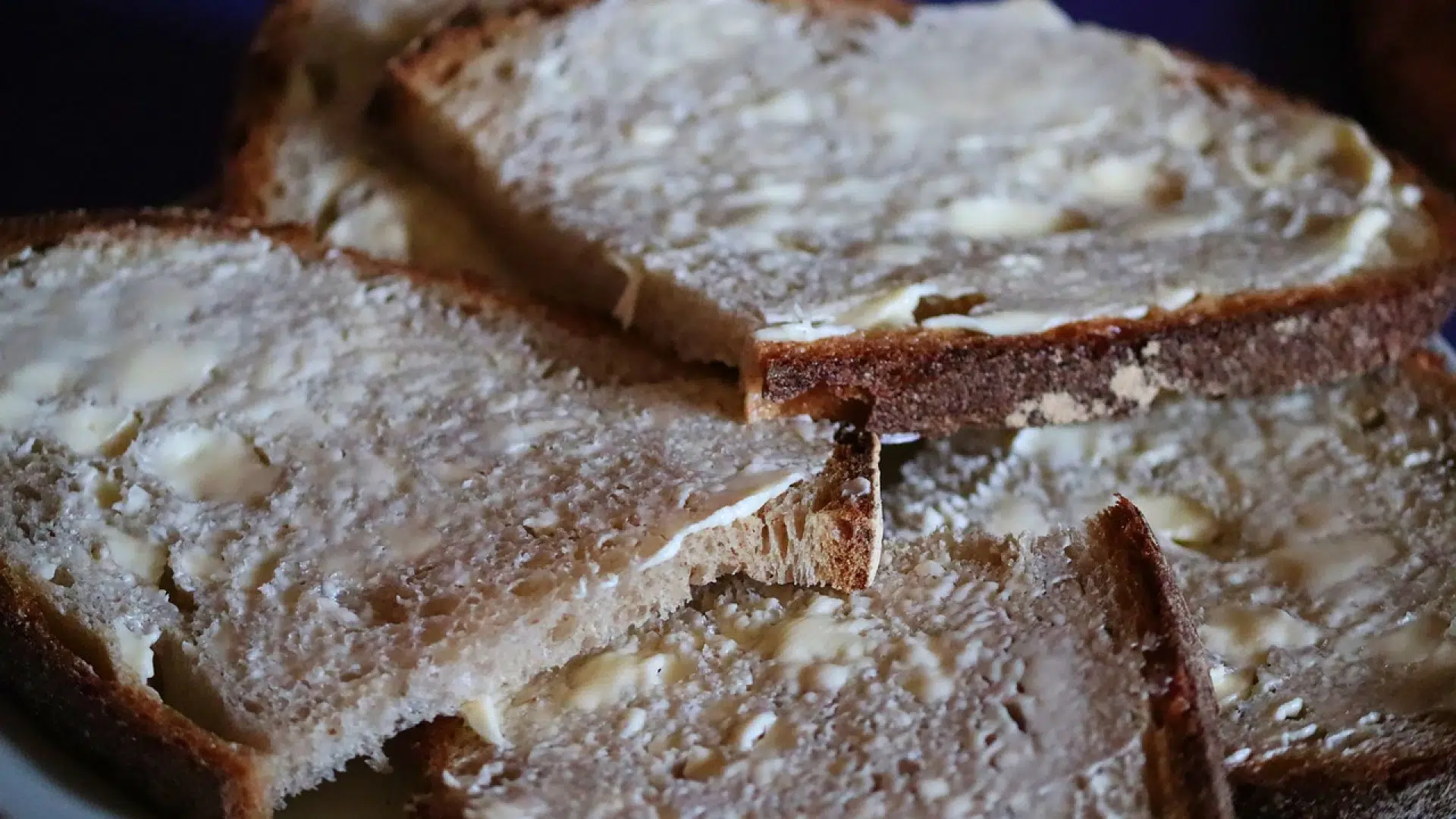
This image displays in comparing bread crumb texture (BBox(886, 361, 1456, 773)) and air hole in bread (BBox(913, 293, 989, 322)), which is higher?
air hole in bread (BBox(913, 293, 989, 322))

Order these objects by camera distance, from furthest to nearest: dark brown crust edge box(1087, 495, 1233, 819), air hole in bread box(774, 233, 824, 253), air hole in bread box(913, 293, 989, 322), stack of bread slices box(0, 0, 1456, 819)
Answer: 1. air hole in bread box(774, 233, 824, 253)
2. air hole in bread box(913, 293, 989, 322)
3. stack of bread slices box(0, 0, 1456, 819)
4. dark brown crust edge box(1087, 495, 1233, 819)

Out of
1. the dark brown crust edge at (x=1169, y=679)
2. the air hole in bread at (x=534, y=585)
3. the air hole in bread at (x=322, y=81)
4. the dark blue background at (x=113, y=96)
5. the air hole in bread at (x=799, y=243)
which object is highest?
the dark blue background at (x=113, y=96)

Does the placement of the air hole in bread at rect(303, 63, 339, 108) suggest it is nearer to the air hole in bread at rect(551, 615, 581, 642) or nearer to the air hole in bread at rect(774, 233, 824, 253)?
the air hole in bread at rect(774, 233, 824, 253)

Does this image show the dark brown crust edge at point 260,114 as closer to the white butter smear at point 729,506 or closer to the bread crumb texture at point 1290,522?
the white butter smear at point 729,506

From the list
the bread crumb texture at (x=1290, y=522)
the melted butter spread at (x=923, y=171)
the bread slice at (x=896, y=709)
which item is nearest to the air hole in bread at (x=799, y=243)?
the melted butter spread at (x=923, y=171)

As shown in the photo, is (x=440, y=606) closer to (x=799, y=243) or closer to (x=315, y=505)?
(x=315, y=505)

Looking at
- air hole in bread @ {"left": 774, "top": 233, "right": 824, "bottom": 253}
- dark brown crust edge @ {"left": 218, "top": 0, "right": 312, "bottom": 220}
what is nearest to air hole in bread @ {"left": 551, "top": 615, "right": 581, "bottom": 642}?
air hole in bread @ {"left": 774, "top": 233, "right": 824, "bottom": 253}

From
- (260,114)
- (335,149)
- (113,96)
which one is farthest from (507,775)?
(113,96)

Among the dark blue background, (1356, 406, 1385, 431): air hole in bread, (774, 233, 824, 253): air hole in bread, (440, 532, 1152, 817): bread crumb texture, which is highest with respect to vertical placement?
the dark blue background
